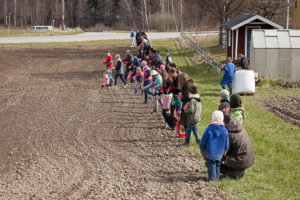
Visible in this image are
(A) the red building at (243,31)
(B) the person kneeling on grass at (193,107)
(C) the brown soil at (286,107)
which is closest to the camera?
(B) the person kneeling on grass at (193,107)

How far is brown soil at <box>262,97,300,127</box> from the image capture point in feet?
50.7

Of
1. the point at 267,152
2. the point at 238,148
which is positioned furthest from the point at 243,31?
the point at 238,148

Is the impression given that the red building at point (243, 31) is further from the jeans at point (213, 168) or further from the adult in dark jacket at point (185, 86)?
the jeans at point (213, 168)

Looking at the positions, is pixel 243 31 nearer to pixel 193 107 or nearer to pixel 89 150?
pixel 193 107

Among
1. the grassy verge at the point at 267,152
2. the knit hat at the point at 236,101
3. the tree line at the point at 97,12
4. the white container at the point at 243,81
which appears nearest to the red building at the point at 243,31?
the grassy verge at the point at 267,152

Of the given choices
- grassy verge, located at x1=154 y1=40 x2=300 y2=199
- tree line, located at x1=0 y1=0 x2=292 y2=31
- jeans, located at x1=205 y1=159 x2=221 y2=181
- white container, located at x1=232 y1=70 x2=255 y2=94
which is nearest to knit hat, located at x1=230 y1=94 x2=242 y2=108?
grassy verge, located at x1=154 y1=40 x2=300 y2=199

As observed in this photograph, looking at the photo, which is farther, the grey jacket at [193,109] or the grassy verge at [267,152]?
the grey jacket at [193,109]

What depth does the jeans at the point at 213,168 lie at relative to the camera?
8719 millimetres

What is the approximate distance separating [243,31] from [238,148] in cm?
2555

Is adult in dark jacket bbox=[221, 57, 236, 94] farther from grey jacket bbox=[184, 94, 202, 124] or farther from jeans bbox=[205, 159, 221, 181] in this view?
jeans bbox=[205, 159, 221, 181]

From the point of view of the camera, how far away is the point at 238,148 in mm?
8719

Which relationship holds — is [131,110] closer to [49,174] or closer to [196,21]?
[49,174]

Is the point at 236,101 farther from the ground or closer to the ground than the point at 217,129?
farther from the ground

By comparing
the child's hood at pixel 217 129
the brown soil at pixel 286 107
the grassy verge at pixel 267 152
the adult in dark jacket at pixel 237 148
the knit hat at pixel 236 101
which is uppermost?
the knit hat at pixel 236 101
